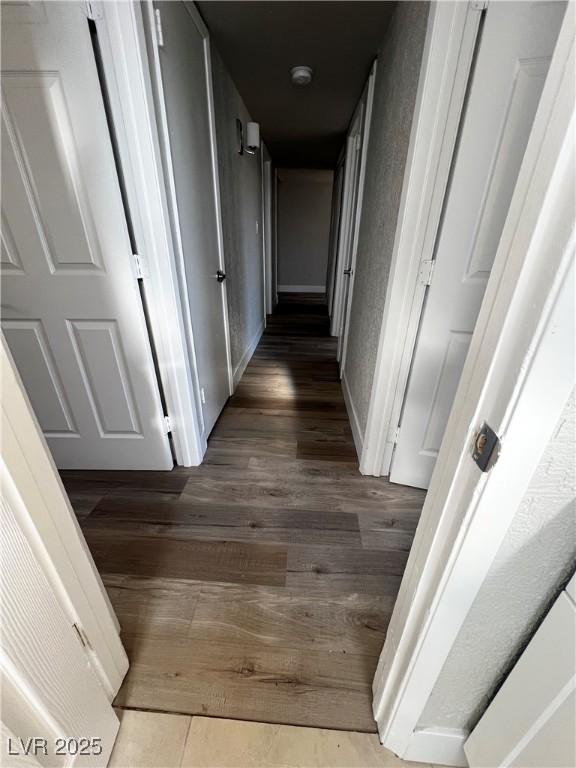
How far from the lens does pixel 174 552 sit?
1.37 m

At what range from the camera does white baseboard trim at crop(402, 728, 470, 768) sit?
0.79 metres

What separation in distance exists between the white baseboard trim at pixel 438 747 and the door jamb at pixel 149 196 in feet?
4.67

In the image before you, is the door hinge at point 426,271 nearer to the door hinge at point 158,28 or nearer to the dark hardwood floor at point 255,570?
the dark hardwood floor at point 255,570

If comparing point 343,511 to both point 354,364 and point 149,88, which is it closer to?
point 354,364

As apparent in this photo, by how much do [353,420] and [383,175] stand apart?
1.43 meters

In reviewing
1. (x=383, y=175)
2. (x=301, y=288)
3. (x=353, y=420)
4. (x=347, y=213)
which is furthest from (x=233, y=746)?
(x=301, y=288)

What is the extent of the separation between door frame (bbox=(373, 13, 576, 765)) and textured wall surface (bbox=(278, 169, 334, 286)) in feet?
21.9

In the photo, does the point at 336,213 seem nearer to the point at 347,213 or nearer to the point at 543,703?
the point at 347,213

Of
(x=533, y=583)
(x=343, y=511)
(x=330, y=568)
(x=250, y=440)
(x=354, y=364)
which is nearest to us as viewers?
(x=533, y=583)

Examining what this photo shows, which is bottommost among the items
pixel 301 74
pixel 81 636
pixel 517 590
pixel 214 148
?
pixel 81 636

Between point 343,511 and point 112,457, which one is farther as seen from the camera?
point 112,457

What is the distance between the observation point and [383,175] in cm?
168

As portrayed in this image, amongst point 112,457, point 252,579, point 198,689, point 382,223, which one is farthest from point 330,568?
point 382,223

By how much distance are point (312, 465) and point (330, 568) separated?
0.65 metres
